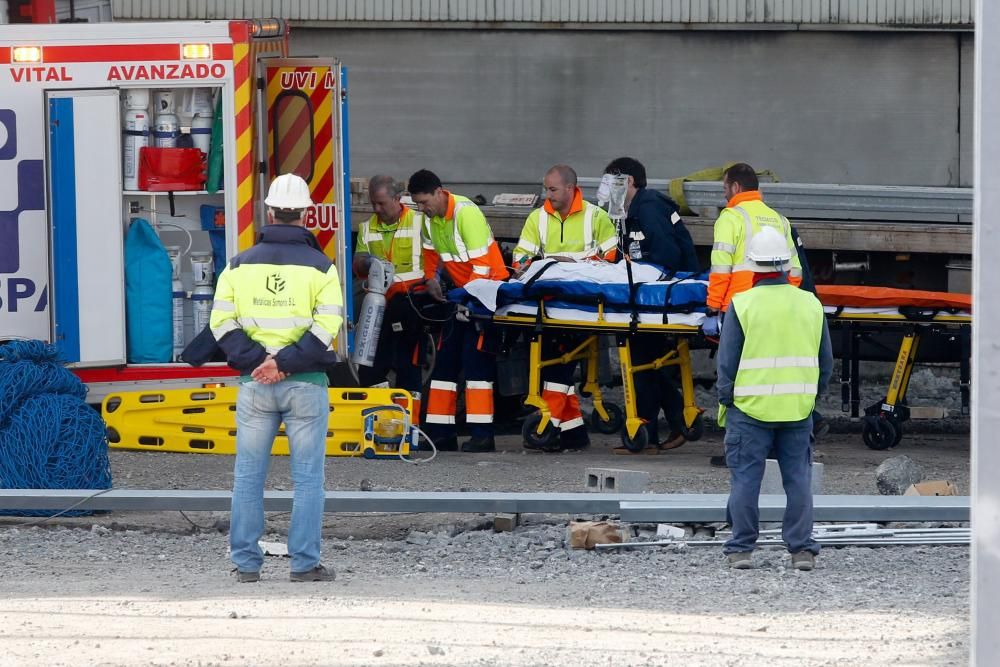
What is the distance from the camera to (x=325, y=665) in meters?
5.80

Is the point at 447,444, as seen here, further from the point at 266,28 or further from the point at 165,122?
the point at 266,28

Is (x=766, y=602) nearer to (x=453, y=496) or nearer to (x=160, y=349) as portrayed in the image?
(x=453, y=496)

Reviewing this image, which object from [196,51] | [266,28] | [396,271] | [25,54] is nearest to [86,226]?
[25,54]

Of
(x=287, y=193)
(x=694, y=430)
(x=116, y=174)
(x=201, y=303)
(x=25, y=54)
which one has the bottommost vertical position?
(x=694, y=430)

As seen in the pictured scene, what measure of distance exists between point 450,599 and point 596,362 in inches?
185

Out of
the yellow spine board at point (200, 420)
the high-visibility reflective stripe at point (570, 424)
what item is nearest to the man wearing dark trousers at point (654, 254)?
the high-visibility reflective stripe at point (570, 424)

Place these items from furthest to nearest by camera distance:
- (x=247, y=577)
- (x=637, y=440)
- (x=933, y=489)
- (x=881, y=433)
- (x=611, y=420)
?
(x=611, y=420) < (x=881, y=433) < (x=637, y=440) < (x=933, y=489) < (x=247, y=577)

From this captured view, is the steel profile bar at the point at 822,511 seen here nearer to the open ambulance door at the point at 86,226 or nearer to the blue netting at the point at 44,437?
the blue netting at the point at 44,437

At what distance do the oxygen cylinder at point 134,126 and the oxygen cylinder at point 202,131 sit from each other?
1.00ft

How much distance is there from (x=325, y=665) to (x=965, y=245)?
8.23 metres

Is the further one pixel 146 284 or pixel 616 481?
pixel 146 284

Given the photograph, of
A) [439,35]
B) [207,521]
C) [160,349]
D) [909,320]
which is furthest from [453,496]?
[439,35]

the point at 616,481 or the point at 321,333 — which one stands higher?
the point at 321,333

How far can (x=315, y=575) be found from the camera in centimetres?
736
